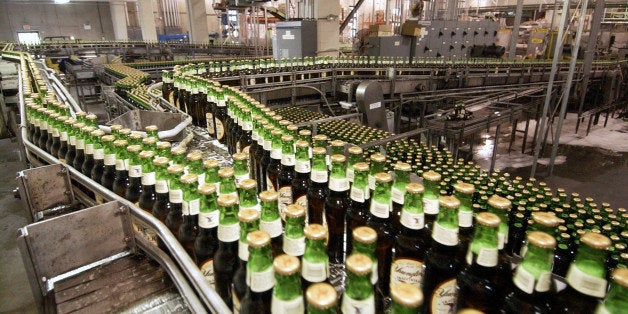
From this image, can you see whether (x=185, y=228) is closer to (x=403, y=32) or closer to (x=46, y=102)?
(x=46, y=102)

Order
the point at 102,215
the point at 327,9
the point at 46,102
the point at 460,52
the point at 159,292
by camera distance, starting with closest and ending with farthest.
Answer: the point at 159,292 → the point at 102,215 → the point at 46,102 → the point at 327,9 → the point at 460,52

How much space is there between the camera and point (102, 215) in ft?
3.98

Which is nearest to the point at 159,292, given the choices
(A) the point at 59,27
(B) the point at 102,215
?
(B) the point at 102,215

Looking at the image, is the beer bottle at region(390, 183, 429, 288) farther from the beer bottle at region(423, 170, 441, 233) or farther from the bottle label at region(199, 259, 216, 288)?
the bottle label at region(199, 259, 216, 288)

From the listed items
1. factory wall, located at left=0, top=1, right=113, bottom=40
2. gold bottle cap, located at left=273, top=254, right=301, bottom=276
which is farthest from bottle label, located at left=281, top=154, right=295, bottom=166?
factory wall, located at left=0, top=1, right=113, bottom=40

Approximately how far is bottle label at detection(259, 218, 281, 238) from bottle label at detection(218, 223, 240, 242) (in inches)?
2.6

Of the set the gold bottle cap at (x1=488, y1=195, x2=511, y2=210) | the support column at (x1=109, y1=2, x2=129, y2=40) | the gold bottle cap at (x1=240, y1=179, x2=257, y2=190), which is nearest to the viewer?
the gold bottle cap at (x1=488, y1=195, x2=511, y2=210)

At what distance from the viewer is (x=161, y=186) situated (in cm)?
127

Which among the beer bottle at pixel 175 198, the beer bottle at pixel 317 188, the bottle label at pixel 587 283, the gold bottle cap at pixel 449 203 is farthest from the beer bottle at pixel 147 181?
the bottle label at pixel 587 283

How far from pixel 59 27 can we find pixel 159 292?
21.5 metres

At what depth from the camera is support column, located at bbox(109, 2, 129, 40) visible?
1798 centimetres

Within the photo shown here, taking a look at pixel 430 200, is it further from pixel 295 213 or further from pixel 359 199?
pixel 295 213

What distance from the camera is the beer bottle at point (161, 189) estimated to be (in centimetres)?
125

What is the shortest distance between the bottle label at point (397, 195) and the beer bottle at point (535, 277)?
35 centimetres
